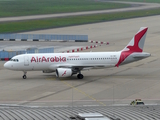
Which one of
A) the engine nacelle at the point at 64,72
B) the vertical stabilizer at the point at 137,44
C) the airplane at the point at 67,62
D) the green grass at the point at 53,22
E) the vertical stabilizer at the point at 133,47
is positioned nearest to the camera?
the engine nacelle at the point at 64,72

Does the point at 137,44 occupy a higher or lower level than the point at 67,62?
higher

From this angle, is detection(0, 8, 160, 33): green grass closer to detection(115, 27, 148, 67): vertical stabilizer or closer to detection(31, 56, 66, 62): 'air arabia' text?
detection(31, 56, 66, 62): 'air arabia' text

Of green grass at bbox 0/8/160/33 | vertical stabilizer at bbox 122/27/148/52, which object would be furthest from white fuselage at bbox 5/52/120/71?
green grass at bbox 0/8/160/33

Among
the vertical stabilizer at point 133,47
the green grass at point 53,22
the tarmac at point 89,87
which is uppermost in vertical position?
the green grass at point 53,22

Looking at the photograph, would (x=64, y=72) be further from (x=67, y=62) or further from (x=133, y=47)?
(x=133, y=47)

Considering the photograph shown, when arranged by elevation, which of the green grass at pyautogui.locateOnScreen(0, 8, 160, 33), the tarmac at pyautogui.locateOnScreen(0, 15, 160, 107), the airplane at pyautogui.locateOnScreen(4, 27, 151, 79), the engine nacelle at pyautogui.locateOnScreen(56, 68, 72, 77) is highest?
the green grass at pyautogui.locateOnScreen(0, 8, 160, 33)

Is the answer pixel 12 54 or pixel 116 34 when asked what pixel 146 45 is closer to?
pixel 116 34

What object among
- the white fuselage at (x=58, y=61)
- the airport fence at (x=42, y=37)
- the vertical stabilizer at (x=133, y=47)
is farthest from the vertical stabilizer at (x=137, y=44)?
the airport fence at (x=42, y=37)

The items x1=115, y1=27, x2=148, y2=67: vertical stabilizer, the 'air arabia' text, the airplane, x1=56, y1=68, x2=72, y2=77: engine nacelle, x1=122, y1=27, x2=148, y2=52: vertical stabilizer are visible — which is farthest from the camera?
x1=122, y1=27, x2=148, y2=52: vertical stabilizer

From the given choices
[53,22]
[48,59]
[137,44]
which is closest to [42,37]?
[53,22]

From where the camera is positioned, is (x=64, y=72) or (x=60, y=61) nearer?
(x=64, y=72)

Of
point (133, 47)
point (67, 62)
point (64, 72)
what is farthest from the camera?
point (133, 47)

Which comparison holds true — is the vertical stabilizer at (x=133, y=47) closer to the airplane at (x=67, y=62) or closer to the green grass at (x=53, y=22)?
the airplane at (x=67, y=62)

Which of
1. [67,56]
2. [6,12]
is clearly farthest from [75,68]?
[6,12]
